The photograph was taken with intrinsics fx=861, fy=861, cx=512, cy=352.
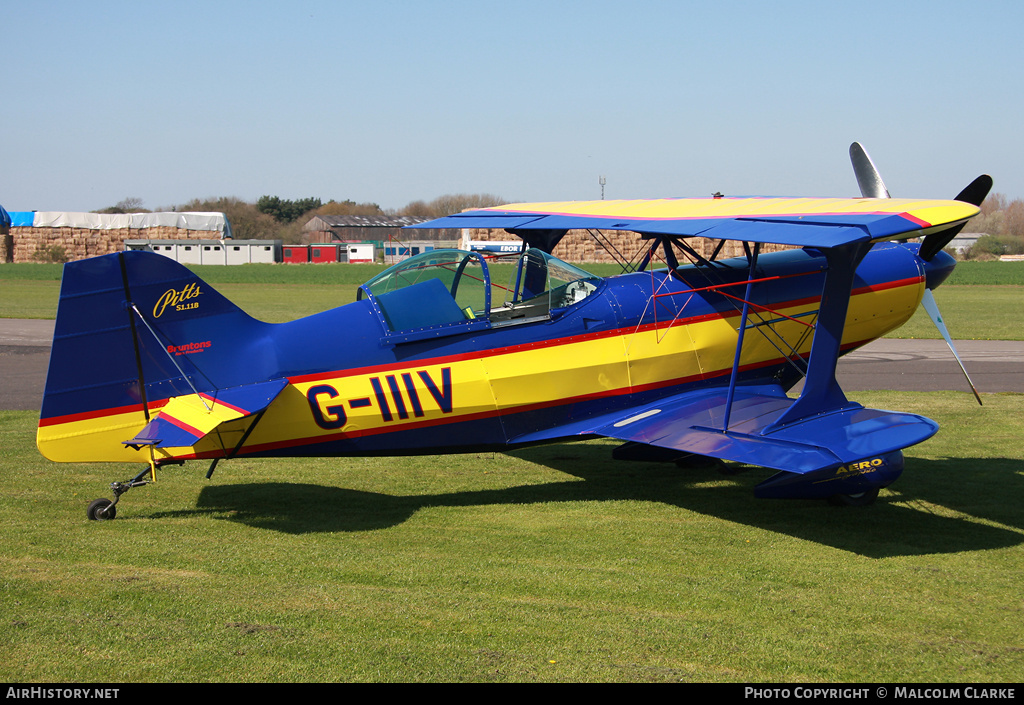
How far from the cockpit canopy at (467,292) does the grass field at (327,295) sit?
1624 cm

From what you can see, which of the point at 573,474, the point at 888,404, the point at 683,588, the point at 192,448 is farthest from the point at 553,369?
the point at 888,404

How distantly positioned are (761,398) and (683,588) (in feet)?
9.07

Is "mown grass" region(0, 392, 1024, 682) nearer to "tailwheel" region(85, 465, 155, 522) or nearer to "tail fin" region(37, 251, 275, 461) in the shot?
"tailwheel" region(85, 465, 155, 522)

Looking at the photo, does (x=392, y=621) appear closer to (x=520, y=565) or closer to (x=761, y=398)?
(x=520, y=565)

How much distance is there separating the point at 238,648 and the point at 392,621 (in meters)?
0.83

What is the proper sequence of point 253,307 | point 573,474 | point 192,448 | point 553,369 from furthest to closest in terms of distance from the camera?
point 253,307, point 573,474, point 553,369, point 192,448

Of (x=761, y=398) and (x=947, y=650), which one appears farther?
(x=761, y=398)

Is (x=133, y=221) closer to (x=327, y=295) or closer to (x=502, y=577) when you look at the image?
(x=327, y=295)

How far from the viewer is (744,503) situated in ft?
24.9

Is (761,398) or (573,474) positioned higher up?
(761,398)

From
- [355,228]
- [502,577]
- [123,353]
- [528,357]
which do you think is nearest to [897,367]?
[528,357]

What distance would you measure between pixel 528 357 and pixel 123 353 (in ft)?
10.3

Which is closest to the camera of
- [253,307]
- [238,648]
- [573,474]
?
[238,648]

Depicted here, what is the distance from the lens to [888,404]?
12.0 metres
